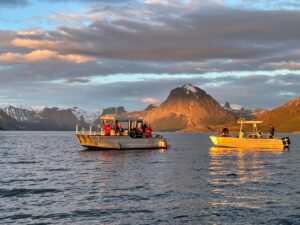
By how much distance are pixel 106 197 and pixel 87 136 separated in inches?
2112

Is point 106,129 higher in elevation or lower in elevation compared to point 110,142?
higher

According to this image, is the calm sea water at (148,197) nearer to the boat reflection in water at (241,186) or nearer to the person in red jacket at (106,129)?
the boat reflection in water at (241,186)

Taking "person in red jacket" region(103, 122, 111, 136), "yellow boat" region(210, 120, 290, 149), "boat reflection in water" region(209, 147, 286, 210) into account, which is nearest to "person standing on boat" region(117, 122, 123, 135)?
"person in red jacket" region(103, 122, 111, 136)

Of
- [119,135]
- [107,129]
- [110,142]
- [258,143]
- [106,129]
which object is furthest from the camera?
[258,143]

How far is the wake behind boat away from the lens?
84.4 m

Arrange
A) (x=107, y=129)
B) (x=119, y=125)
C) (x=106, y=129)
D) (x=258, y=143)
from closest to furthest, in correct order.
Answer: (x=106, y=129) < (x=107, y=129) < (x=119, y=125) < (x=258, y=143)

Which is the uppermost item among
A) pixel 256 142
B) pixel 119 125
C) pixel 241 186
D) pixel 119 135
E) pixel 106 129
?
pixel 119 125

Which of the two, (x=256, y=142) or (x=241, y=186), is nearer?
(x=241, y=186)

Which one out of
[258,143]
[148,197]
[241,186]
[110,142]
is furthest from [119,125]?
[148,197]

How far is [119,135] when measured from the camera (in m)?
86.4

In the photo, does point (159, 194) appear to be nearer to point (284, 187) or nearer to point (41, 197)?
point (41, 197)

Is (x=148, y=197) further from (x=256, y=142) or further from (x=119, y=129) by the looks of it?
(x=256, y=142)

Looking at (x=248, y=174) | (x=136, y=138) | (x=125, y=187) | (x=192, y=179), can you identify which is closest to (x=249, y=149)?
(x=136, y=138)

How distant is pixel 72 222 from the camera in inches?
953
